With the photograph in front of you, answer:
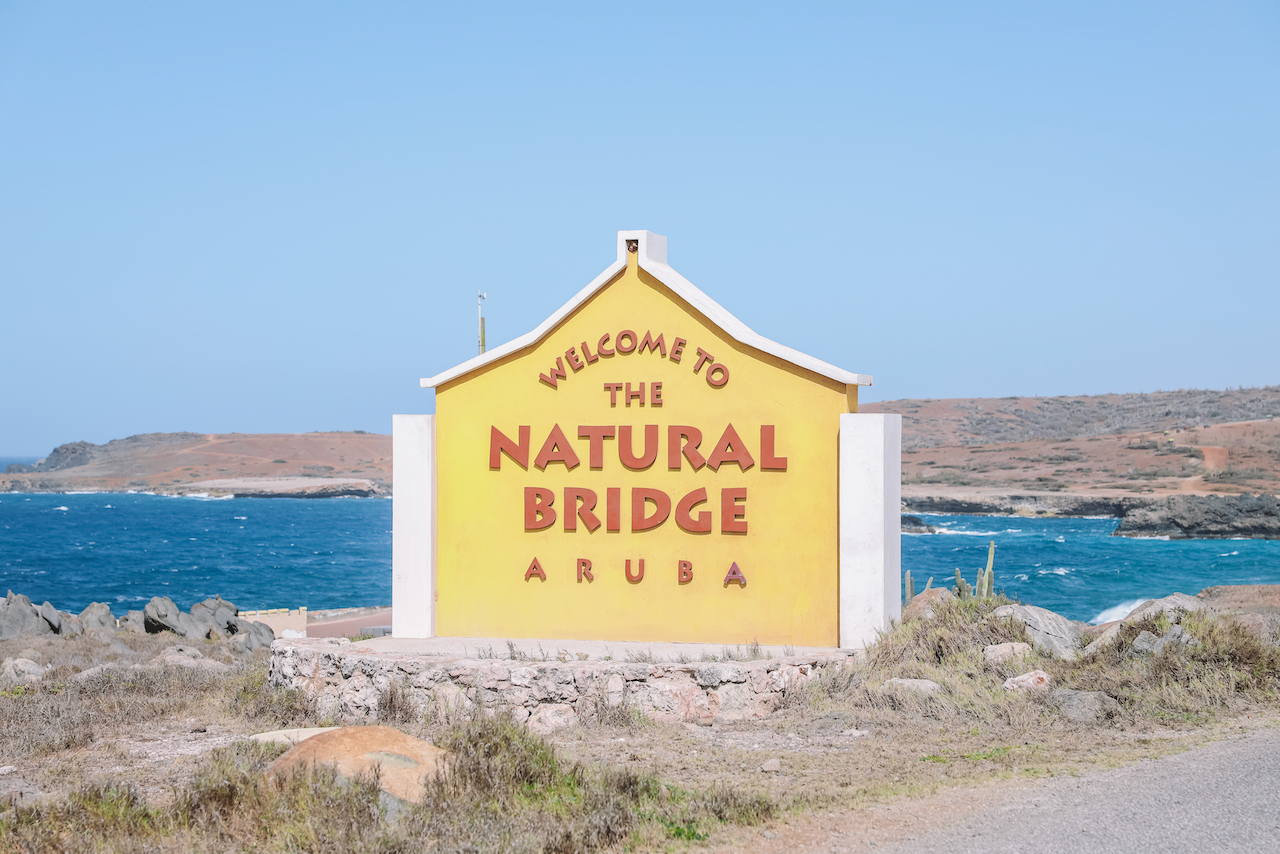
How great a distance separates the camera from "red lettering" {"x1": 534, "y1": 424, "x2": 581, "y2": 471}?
13.6 meters

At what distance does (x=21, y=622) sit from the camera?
27.6 m

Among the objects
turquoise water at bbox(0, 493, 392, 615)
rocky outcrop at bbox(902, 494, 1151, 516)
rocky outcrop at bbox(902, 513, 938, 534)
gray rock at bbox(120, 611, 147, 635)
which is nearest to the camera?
gray rock at bbox(120, 611, 147, 635)

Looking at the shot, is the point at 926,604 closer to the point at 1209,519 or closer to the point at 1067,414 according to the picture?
the point at 1209,519

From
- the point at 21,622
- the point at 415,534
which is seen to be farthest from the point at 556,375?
the point at 21,622

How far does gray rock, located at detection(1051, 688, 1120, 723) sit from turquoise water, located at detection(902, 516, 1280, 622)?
86.7ft

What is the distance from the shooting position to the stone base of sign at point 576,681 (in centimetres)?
1173

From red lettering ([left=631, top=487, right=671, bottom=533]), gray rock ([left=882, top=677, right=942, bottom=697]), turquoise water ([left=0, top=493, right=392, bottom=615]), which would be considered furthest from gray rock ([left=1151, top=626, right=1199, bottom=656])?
turquoise water ([left=0, top=493, right=392, bottom=615])

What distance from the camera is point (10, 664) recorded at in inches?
771

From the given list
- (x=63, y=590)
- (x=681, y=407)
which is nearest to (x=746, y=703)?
(x=681, y=407)

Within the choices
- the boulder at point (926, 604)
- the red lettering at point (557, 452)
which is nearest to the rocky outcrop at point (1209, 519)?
the boulder at point (926, 604)

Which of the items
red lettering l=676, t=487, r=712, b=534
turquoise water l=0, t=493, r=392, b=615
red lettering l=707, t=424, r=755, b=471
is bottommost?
turquoise water l=0, t=493, r=392, b=615

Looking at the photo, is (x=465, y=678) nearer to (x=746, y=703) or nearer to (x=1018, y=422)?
(x=746, y=703)

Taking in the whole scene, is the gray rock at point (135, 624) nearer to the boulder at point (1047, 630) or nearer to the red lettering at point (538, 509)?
the red lettering at point (538, 509)

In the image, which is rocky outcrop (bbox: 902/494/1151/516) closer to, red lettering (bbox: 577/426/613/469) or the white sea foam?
the white sea foam
